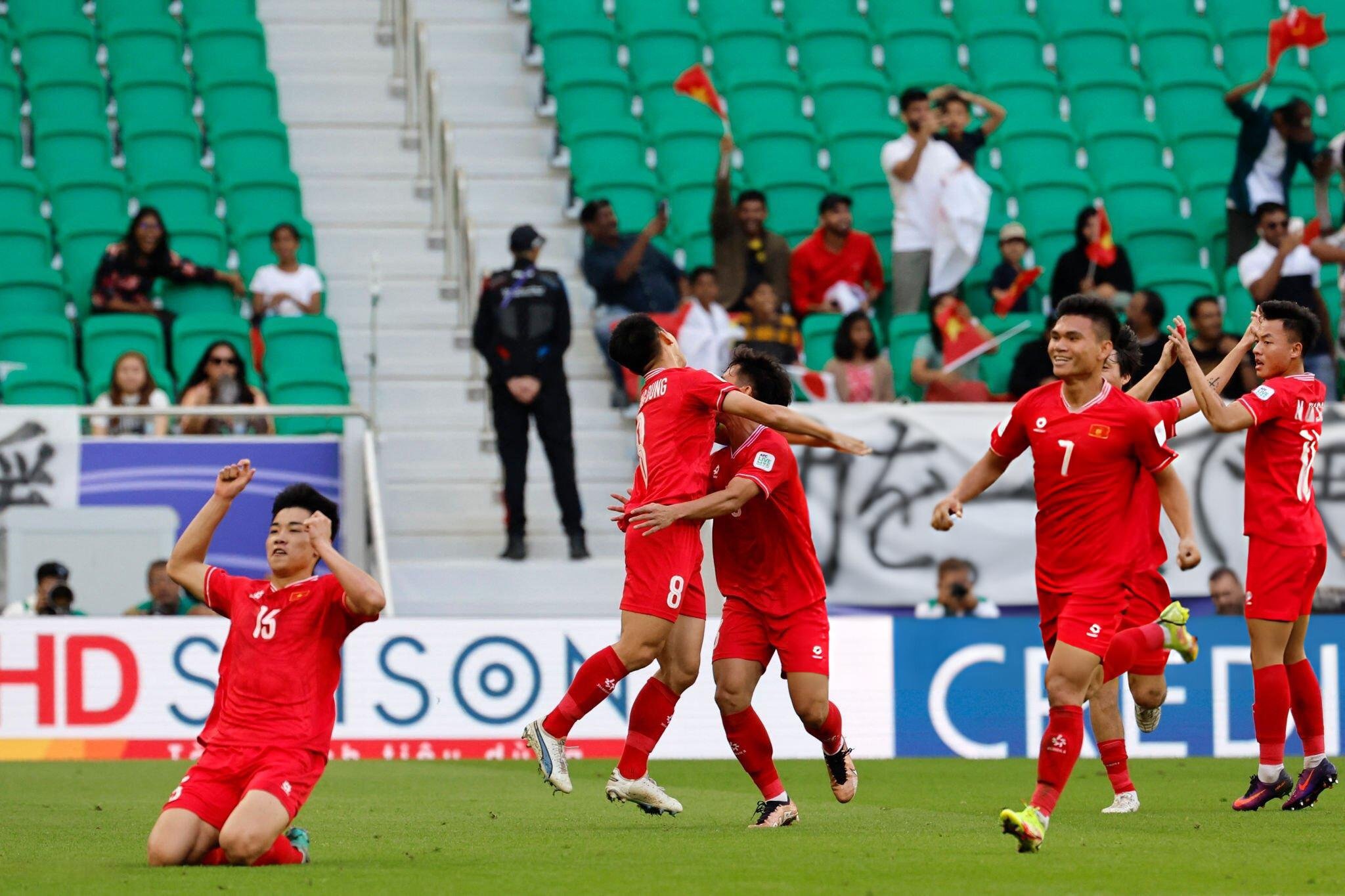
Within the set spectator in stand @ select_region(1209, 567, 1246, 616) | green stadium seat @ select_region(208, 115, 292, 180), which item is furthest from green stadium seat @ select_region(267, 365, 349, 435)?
spectator in stand @ select_region(1209, 567, 1246, 616)

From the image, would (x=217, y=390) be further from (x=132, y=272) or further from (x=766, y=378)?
(x=766, y=378)

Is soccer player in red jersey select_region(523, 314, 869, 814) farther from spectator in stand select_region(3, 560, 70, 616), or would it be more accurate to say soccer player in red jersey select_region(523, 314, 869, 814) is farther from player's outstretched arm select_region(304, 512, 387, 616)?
spectator in stand select_region(3, 560, 70, 616)

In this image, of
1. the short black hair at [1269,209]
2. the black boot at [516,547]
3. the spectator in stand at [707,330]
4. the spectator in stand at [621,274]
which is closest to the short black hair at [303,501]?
the black boot at [516,547]

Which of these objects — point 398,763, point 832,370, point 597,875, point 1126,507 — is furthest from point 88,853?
point 832,370

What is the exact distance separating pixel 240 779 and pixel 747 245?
30.3ft

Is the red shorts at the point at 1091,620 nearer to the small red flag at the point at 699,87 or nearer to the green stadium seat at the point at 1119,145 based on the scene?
the small red flag at the point at 699,87

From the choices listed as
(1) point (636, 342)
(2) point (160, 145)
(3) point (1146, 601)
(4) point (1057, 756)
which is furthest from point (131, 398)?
(4) point (1057, 756)

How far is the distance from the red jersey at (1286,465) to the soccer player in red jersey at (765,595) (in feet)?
6.76

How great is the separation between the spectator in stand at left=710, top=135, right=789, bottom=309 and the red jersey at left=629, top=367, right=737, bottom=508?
289 inches

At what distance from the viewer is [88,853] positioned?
739cm

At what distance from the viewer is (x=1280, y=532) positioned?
888 cm

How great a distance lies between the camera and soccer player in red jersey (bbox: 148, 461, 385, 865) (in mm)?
6988

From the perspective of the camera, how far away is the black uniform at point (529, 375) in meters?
14.1

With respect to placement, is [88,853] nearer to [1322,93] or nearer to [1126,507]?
[1126,507]
